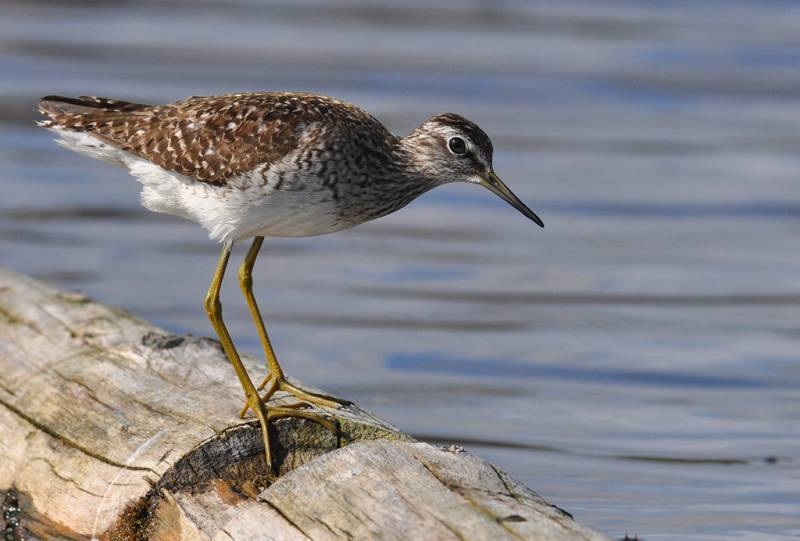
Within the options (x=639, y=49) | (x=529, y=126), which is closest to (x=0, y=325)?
(x=529, y=126)

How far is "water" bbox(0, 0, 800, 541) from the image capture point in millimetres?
11500

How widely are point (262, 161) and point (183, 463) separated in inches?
81.3

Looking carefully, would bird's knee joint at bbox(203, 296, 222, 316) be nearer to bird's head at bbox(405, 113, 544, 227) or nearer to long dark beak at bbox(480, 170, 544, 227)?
bird's head at bbox(405, 113, 544, 227)

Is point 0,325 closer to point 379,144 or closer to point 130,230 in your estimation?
point 379,144

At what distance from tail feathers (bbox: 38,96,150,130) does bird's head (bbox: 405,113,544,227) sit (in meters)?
1.73

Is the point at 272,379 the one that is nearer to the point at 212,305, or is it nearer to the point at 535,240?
the point at 212,305

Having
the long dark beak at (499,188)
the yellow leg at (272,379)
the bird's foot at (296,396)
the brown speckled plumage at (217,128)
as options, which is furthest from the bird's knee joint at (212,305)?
the long dark beak at (499,188)

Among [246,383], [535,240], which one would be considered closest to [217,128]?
[246,383]

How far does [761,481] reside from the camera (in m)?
10.6

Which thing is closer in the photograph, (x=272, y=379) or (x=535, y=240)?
(x=272, y=379)

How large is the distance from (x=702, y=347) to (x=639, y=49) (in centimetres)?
1157

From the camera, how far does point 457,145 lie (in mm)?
9812

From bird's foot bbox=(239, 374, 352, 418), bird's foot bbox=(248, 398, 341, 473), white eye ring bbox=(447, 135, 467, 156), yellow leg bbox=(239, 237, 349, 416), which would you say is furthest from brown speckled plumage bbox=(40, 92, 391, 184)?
bird's foot bbox=(248, 398, 341, 473)

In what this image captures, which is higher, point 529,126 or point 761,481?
point 529,126
